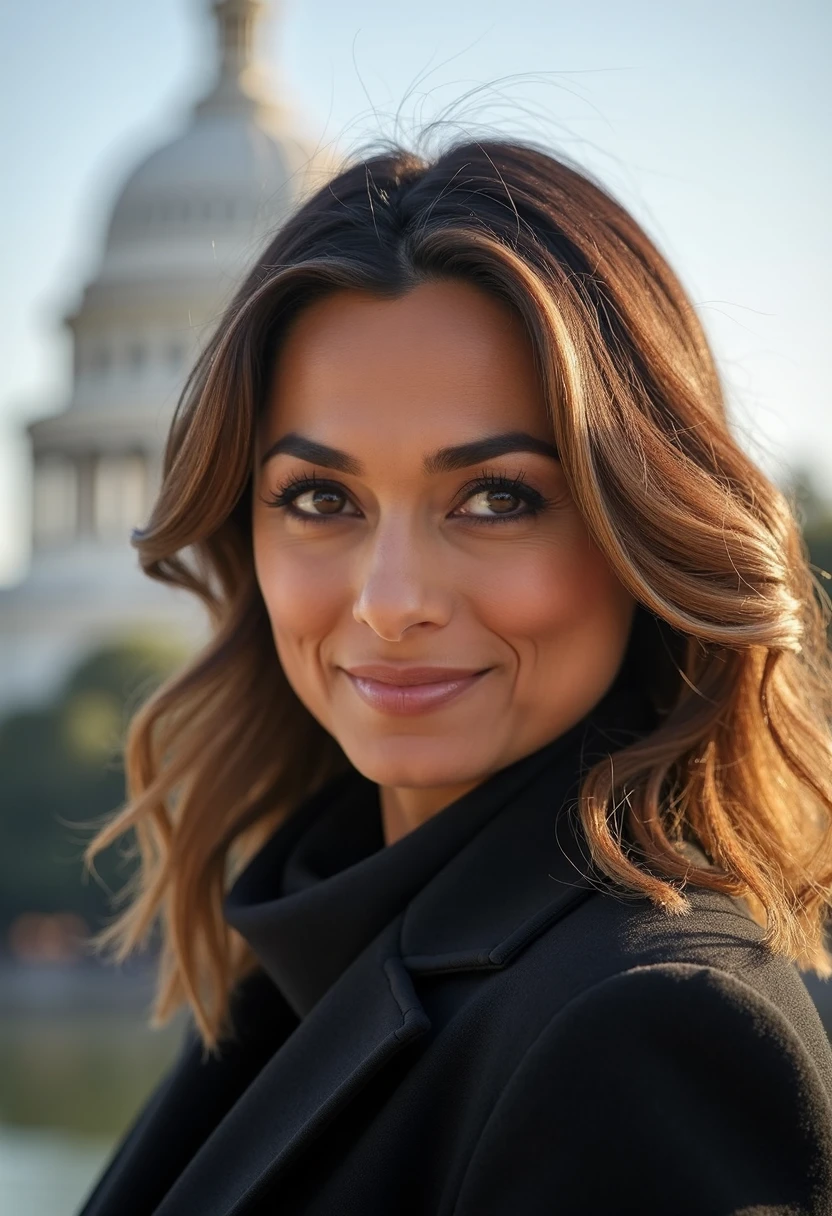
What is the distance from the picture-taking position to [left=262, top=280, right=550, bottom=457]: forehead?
6.48 feet

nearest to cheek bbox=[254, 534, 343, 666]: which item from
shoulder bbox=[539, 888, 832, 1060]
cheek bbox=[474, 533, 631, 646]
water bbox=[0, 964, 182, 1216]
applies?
cheek bbox=[474, 533, 631, 646]

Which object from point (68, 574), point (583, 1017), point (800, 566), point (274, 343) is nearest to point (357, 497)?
point (274, 343)

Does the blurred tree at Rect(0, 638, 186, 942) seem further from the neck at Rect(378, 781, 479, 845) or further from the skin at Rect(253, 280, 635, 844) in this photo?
the skin at Rect(253, 280, 635, 844)

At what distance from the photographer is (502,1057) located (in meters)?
1.62

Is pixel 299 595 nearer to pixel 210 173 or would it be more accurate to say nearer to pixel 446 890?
pixel 446 890

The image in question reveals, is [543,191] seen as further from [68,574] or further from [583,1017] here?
[68,574]

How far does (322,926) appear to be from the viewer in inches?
81.9

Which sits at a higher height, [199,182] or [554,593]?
[199,182]

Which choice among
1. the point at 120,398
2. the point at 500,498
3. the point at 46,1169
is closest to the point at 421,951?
the point at 500,498

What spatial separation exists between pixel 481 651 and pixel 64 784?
77.3 ft

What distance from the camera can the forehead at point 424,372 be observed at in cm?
197

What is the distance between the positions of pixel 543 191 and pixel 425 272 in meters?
0.18

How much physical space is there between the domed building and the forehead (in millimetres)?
37712

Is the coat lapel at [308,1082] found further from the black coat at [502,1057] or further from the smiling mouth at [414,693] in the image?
the smiling mouth at [414,693]
